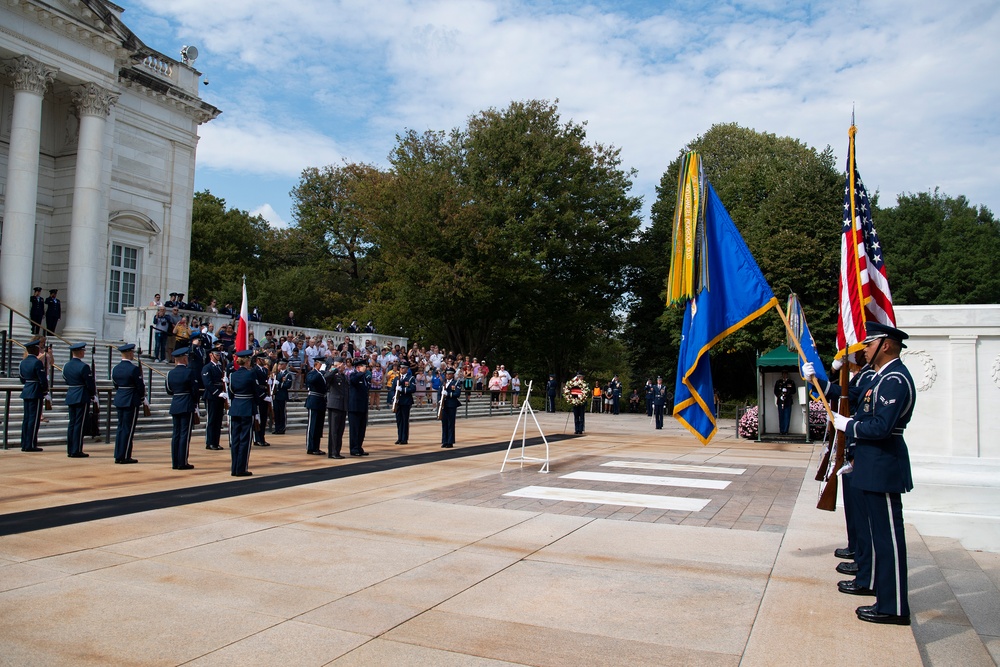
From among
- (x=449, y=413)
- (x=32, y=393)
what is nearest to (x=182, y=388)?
(x=32, y=393)

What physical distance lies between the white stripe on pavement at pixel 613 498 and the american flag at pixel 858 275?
11.6ft

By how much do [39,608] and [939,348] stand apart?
898 centimetres

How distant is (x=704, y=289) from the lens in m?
7.98

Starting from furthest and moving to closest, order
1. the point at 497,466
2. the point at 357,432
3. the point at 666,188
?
A: the point at 666,188 → the point at 357,432 → the point at 497,466

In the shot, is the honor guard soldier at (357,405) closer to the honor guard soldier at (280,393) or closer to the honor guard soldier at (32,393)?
the honor guard soldier at (280,393)

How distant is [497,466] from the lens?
13.6m

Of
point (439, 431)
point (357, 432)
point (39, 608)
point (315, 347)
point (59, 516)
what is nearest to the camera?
point (39, 608)

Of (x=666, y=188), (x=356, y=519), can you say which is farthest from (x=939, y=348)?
(x=666, y=188)

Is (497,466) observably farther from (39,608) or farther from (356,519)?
(39,608)

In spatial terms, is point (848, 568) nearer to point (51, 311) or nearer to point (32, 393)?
point (32, 393)

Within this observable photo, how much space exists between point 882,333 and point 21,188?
24924mm

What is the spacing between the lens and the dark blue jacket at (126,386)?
12242 mm

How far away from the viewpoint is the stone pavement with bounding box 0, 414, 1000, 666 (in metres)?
4.42

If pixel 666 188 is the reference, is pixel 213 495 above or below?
below
